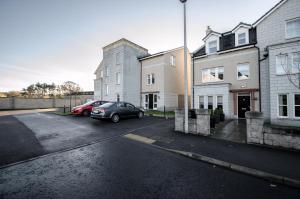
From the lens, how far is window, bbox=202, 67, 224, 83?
51.9 feet

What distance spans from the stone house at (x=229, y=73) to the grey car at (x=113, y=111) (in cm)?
840

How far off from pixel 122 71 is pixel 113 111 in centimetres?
1195

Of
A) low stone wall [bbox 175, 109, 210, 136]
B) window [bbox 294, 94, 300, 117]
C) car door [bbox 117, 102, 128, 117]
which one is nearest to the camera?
low stone wall [bbox 175, 109, 210, 136]

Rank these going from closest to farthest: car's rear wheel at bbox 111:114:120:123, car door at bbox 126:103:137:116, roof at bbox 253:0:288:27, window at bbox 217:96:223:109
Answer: car's rear wheel at bbox 111:114:120:123
roof at bbox 253:0:288:27
car door at bbox 126:103:137:116
window at bbox 217:96:223:109

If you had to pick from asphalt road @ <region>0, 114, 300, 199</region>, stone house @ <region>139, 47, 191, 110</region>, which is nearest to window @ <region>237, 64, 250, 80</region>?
stone house @ <region>139, 47, 191, 110</region>

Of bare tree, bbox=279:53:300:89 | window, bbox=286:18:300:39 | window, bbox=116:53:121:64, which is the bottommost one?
bare tree, bbox=279:53:300:89

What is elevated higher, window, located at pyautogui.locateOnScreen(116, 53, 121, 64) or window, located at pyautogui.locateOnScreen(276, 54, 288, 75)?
window, located at pyautogui.locateOnScreen(116, 53, 121, 64)

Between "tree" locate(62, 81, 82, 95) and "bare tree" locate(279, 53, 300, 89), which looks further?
"tree" locate(62, 81, 82, 95)

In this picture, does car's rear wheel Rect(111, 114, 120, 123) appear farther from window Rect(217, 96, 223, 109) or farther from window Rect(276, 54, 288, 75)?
window Rect(276, 54, 288, 75)

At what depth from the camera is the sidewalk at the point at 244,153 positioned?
429 cm

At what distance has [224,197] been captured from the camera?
2.93 m

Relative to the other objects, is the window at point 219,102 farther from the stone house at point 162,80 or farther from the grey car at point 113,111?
the grey car at point 113,111

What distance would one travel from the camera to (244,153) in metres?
5.45

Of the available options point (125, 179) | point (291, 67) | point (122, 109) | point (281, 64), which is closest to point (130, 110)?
point (122, 109)
